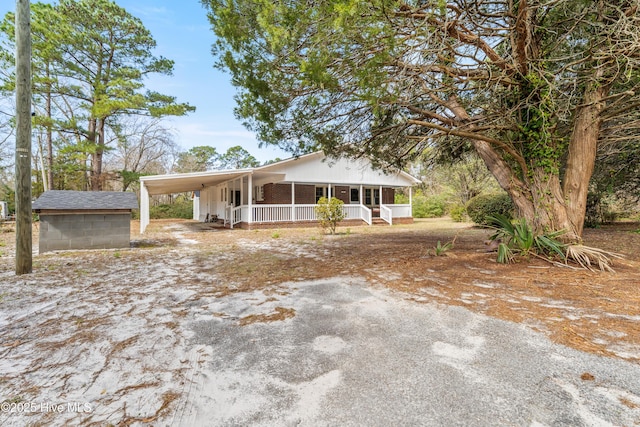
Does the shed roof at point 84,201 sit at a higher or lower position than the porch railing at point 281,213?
higher

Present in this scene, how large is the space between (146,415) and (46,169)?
26388 millimetres

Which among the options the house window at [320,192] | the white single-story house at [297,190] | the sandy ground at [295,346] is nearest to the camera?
the sandy ground at [295,346]

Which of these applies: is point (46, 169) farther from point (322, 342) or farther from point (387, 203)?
point (322, 342)

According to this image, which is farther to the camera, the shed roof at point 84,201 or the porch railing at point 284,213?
the porch railing at point 284,213

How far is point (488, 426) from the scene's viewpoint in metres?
1.44

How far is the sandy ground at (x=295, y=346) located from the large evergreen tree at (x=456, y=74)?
7.41 feet

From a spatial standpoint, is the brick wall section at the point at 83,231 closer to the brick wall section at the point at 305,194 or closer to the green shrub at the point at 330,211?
the green shrub at the point at 330,211

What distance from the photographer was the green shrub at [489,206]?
1272 cm

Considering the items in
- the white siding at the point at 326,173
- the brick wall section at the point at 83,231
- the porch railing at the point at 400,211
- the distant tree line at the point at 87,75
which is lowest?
the brick wall section at the point at 83,231

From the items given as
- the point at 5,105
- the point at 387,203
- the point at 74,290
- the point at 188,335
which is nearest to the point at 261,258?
the point at 74,290

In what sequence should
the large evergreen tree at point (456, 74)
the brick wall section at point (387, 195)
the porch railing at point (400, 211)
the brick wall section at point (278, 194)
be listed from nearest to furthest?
the large evergreen tree at point (456, 74) → the brick wall section at point (278, 194) → the porch railing at point (400, 211) → the brick wall section at point (387, 195)

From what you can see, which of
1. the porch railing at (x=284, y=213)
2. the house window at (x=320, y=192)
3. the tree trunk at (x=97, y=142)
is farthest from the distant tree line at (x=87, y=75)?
the house window at (x=320, y=192)

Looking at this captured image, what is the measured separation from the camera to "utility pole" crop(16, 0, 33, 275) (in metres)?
4.54

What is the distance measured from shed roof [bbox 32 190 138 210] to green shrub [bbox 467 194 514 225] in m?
13.0
